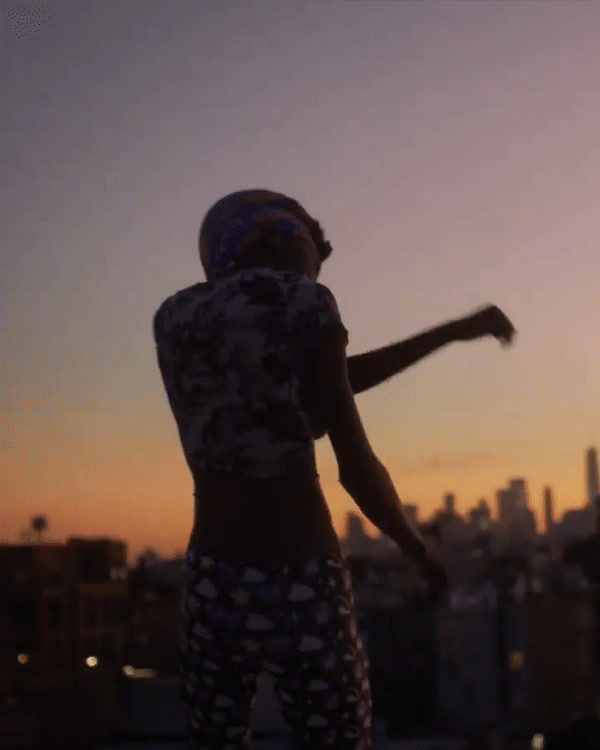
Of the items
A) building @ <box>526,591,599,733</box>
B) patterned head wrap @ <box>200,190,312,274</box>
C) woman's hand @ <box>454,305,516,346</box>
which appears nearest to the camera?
patterned head wrap @ <box>200,190,312,274</box>

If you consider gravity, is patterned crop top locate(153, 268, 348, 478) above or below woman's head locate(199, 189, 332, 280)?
below

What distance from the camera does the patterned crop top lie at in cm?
225

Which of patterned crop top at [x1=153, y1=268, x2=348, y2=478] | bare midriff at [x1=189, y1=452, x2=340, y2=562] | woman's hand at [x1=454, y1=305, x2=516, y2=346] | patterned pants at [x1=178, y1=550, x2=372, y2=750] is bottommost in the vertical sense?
patterned pants at [x1=178, y1=550, x2=372, y2=750]

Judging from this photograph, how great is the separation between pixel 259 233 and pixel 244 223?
0.04m

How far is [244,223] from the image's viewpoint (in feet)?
7.84

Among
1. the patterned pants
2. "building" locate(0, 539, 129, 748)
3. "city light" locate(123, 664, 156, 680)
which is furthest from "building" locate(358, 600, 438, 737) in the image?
the patterned pants

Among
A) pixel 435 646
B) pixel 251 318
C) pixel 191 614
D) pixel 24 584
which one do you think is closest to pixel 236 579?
pixel 191 614

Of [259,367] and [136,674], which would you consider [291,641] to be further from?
[136,674]

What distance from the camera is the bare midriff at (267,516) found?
7.44 feet

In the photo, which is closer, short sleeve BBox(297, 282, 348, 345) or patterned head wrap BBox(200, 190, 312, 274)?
short sleeve BBox(297, 282, 348, 345)

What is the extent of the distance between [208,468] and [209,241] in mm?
510

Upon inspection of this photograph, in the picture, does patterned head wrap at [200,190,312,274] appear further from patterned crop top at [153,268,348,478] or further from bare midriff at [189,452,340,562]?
bare midriff at [189,452,340,562]

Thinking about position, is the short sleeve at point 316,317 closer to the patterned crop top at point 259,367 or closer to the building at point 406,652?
the patterned crop top at point 259,367

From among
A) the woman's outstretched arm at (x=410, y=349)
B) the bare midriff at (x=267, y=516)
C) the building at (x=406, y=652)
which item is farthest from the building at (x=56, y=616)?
the bare midriff at (x=267, y=516)
